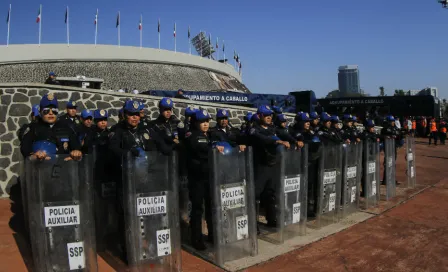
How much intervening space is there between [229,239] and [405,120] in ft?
74.1

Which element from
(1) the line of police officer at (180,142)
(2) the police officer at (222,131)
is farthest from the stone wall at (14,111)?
(2) the police officer at (222,131)

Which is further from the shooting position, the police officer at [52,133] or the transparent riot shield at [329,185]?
the transparent riot shield at [329,185]

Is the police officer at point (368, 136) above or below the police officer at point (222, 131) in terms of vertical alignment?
below

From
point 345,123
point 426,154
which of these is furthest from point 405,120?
point 345,123

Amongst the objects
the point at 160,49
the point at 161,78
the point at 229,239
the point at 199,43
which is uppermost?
the point at 199,43

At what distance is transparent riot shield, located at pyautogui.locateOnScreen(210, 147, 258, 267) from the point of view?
462cm

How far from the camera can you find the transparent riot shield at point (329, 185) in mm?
6434

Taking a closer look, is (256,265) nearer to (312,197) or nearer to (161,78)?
(312,197)

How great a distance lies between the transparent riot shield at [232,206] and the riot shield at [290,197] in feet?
2.38

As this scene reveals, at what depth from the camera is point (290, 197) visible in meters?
5.68

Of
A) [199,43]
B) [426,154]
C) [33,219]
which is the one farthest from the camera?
[199,43]

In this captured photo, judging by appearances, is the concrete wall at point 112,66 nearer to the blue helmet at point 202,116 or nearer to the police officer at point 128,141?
the police officer at point 128,141

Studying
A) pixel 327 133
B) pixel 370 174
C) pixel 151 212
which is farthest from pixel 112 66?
pixel 151 212

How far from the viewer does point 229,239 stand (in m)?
4.76
